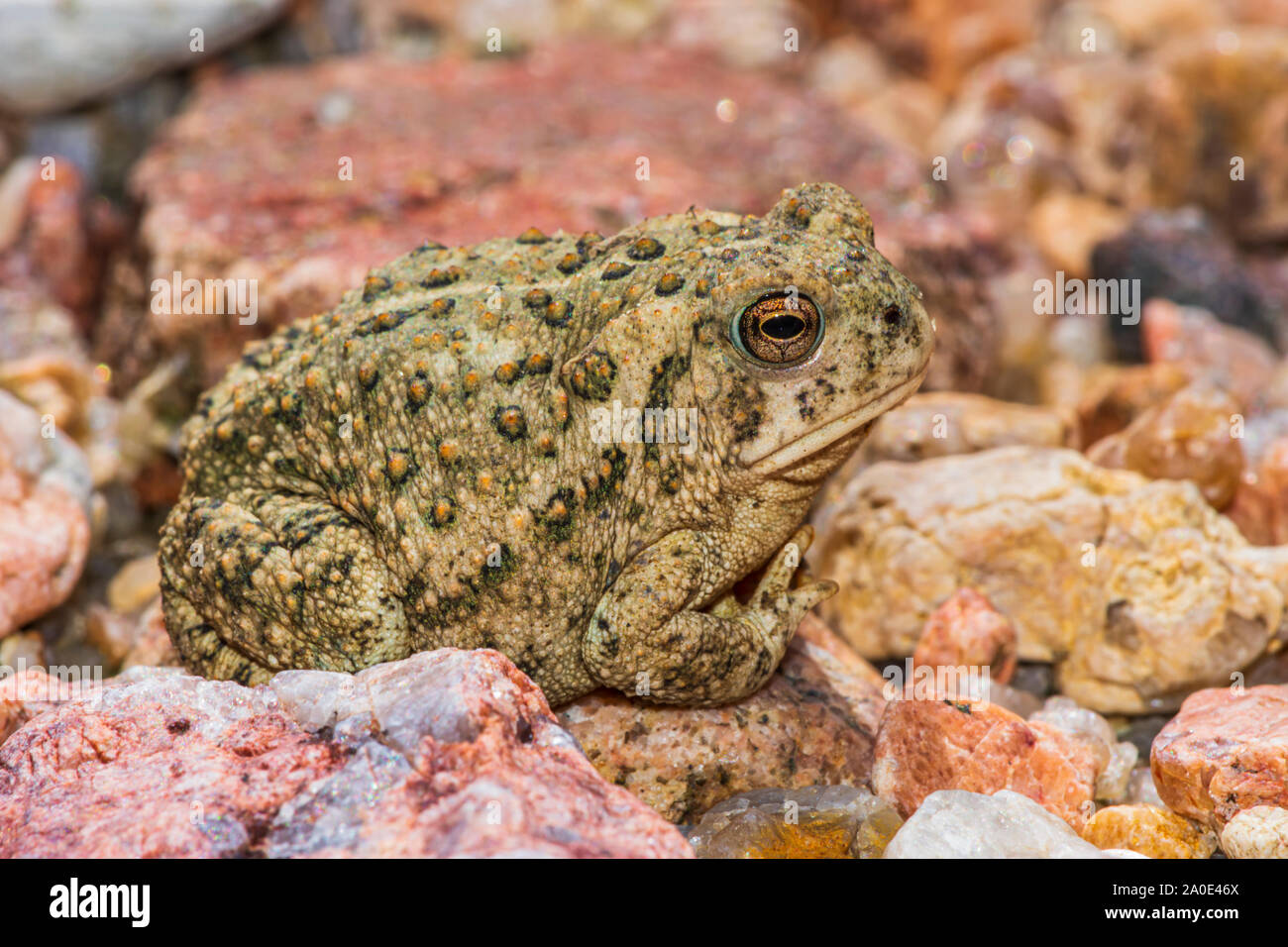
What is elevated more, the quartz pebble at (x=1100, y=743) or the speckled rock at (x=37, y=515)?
the speckled rock at (x=37, y=515)

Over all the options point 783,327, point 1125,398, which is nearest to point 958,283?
point 1125,398

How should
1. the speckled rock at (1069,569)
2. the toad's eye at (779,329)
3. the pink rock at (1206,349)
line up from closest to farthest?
the toad's eye at (779,329) < the speckled rock at (1069,569) < the pink rock at (1206,349)

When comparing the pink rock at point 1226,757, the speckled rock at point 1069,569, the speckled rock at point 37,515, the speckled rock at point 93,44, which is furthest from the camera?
the speckled rock at point 93,44

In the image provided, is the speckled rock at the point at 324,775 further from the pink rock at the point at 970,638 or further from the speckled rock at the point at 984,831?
Result: the pink rock at the point at 970,638

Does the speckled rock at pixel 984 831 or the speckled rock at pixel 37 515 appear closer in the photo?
the speckled rock at pixel 984 831

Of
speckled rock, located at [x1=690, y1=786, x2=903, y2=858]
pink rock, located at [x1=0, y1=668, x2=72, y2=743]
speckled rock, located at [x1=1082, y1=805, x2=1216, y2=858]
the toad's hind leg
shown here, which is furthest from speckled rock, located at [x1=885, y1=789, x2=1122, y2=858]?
pink rock, located at [x1=0, y1=668, x2=72, y2=743]

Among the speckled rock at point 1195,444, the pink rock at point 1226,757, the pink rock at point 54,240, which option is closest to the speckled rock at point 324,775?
the pink rock at point 1226,757
